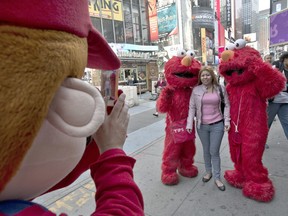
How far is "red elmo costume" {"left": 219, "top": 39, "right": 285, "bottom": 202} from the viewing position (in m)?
2.34

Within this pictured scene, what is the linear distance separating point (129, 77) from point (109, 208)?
15.2 meters

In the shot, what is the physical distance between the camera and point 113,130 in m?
1.00

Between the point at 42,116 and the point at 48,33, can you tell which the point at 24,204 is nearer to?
the point at 42,116

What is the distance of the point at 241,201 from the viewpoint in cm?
251

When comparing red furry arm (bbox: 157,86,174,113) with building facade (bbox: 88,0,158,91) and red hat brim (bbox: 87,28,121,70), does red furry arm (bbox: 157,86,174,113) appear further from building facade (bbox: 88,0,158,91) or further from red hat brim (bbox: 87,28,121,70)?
building facade (bbox: 88,0,158,91)

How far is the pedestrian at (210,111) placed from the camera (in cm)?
269

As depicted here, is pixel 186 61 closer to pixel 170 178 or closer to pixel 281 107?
pixel 170 178

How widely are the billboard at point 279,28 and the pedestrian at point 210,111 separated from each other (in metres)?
3.49

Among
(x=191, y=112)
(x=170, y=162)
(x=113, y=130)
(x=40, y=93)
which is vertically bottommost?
(x=170, y=162)

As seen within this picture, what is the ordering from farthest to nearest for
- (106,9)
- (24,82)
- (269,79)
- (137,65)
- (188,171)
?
1. (137,65)
2. (106,9)
3. (188,171)
4. (269,79)
5. (24,82)

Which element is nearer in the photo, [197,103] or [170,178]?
[197,103]

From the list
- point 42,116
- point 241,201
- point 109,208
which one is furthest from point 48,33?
point 241,201

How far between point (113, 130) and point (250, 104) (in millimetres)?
1906

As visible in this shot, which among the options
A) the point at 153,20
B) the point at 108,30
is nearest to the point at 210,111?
the point at 108,30
